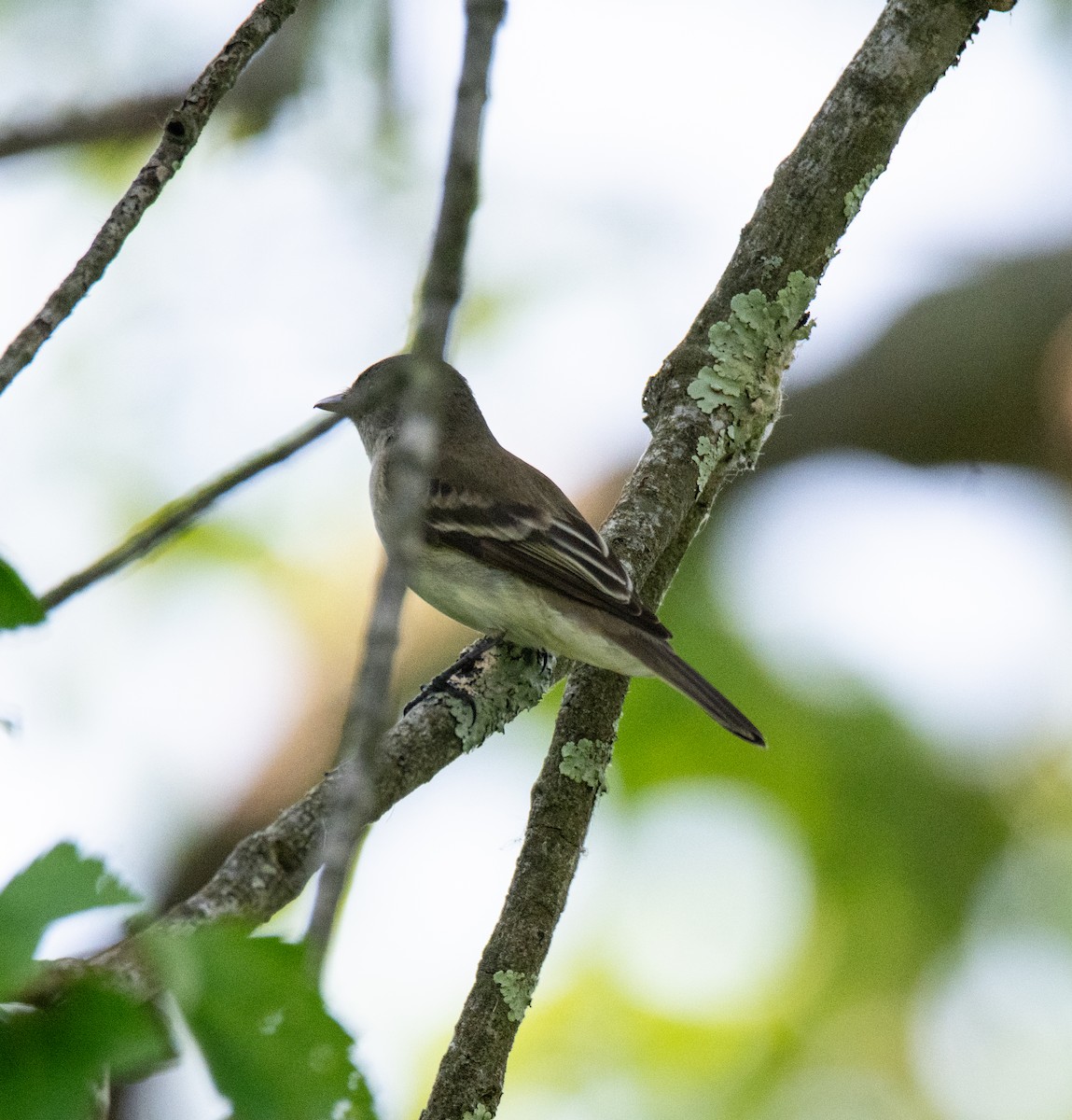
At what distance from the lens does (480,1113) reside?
3096mm

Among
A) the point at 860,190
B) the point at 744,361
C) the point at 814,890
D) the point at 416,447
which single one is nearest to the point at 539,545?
the point at 744,361

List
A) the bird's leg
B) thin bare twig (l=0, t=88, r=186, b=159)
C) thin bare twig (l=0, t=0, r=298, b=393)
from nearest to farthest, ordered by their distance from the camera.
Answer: thin bare twig (l=0, t=0, r=298, b=393), the bird's leg, thin bare twig (l=0, t=88, r=186, b=159)

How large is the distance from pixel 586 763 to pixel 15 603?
252cm

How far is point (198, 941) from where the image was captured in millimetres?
1317

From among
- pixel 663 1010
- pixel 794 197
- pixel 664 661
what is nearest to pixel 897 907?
pixel 663 1010

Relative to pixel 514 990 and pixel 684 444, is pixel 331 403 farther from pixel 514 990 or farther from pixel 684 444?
pixel 514 990

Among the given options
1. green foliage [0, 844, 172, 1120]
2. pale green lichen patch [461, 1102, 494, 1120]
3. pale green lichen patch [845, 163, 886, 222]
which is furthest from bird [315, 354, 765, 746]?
green foliage [0, 844, 172, 1120]

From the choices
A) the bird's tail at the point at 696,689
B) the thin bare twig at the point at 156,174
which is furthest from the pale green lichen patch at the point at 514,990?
the thin bare twig at the point at 156,174

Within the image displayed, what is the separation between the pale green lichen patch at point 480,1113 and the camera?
3082mm

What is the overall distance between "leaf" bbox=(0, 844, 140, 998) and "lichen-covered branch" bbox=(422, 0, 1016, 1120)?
8.05 ft

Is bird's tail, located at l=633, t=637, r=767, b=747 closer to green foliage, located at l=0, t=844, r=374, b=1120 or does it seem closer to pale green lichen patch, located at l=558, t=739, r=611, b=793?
pale green lichen patch, located at l=558, t=739, r=611, b=793

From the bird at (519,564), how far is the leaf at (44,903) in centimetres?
247

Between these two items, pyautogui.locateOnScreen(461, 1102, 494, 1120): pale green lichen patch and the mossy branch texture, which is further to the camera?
the mossy branch texture

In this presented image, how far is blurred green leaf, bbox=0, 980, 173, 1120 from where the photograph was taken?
3.99 feet
